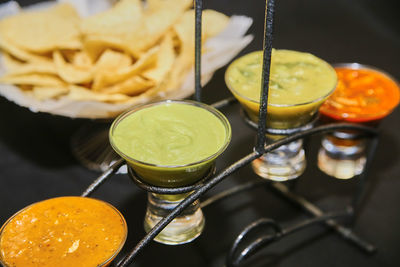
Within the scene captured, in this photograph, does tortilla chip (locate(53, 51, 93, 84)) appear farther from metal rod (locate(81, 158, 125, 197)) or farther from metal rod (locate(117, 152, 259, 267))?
metal rod (locate(117, 152, 259, 267))

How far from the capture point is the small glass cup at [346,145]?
992 mm

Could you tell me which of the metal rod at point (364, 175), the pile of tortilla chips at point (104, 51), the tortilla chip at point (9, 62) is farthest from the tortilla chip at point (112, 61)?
the metal rod at point (364, 175)

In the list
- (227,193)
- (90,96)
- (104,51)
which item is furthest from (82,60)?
(227,193)

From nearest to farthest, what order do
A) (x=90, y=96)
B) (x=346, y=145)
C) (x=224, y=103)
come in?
(x=224, y=103) → (x=346, y=145) → (x=90, y=96)

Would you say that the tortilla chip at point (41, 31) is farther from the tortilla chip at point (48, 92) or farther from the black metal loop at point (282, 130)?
the black metal loop at point (282, 130)

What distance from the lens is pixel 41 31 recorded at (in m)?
1.34

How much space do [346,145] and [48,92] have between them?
2.33 ft

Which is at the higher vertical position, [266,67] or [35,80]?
[266,67]

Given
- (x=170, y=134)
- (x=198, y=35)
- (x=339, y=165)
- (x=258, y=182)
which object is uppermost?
(x=198, y=35)

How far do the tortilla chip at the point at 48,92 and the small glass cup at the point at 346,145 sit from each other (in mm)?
628

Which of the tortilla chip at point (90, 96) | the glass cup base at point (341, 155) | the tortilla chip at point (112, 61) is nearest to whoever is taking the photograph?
the glass cup base at point (341, 155)

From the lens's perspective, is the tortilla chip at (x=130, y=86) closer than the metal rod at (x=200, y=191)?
No

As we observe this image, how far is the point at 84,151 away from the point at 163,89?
1.16ft

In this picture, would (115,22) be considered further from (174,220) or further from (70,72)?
(174,220)
